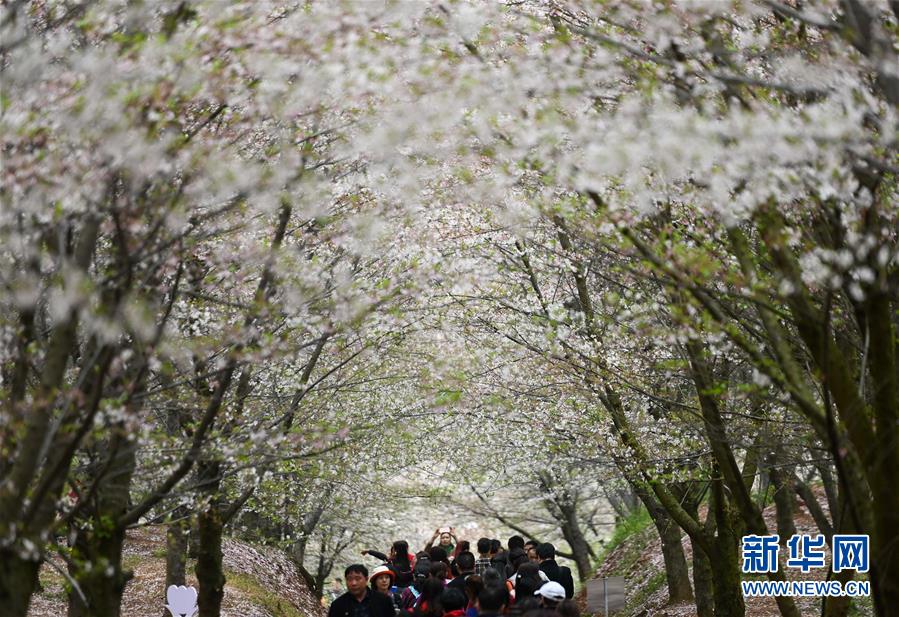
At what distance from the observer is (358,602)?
10891mm

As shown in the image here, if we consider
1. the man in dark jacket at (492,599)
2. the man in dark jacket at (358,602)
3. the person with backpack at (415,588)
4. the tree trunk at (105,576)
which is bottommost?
the person with backpack at (415,588)

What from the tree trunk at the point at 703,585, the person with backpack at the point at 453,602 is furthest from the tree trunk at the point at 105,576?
the tree trunk at the point at 703,585

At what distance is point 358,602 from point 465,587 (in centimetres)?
117

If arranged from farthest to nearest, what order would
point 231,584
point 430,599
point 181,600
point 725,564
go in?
point 231,584 → point 725,564 → point 181,600 → point 430,599

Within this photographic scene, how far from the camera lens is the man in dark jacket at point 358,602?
10.8 m

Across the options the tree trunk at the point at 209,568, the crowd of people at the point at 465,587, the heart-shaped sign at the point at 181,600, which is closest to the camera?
the crowd of people at the point at 465,587

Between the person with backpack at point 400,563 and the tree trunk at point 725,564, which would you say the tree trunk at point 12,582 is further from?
the tree trunk at point 725,564

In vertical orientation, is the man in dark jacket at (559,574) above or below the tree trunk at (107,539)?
below

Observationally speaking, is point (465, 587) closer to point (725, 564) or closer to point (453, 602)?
point (453, 602)

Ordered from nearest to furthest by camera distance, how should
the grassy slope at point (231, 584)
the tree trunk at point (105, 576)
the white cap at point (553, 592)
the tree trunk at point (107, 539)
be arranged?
the tree trunk at point (107, 539)
the tree trunk at point (105, 576)
the white cap at point (553, 592)
the grassy slope at point (231, 584)

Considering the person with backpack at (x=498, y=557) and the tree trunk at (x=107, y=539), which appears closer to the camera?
the tree trunk at (x=107, y=539)

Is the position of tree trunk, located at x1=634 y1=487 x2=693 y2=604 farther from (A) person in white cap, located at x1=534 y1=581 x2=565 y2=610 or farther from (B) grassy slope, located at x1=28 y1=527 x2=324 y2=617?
(A) person in white cap, located at x1=534 y1=581 x2=565 y2=610

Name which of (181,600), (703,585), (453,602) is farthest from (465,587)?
(703,585)

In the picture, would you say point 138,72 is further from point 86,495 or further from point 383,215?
point 383,215
